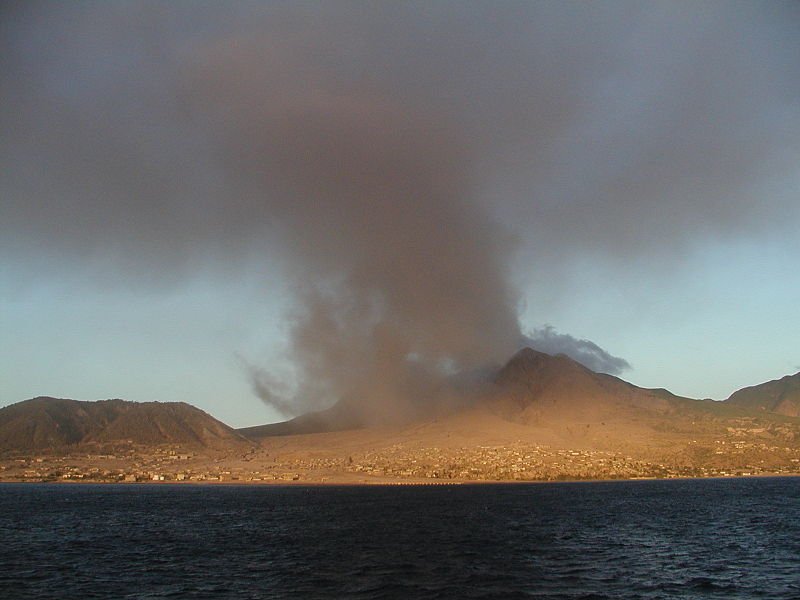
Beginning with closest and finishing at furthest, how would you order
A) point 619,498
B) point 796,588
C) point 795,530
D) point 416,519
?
point 796,588
point 795,530
point 416,519
point 619,498

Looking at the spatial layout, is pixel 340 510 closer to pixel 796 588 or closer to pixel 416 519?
pixel 416 519

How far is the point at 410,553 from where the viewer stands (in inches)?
3410

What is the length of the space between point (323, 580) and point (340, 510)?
99.5 meters

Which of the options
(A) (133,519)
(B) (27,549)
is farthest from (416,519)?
(B) (27,549)

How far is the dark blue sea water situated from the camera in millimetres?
63188

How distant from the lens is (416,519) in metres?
135

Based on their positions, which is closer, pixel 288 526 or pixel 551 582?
pixel 551 582

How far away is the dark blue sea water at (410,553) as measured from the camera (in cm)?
6319

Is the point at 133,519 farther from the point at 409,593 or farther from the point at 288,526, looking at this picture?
the point at 409,593

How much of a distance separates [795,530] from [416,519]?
217 feet

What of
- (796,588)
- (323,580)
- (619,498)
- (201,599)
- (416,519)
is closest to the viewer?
(201,599)

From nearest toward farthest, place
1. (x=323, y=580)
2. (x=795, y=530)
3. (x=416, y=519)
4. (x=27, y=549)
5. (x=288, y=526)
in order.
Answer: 1. (x=323, y=580)
2. (x=27, y=549)
3. (x=795, y=530)
4. (x=288, y=526)
5. (x=416, y=519)

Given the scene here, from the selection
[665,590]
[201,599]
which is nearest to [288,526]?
[201,599]

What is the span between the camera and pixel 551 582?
65562 mm
